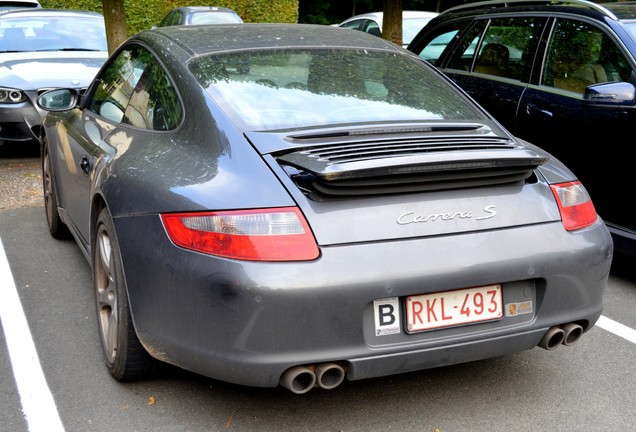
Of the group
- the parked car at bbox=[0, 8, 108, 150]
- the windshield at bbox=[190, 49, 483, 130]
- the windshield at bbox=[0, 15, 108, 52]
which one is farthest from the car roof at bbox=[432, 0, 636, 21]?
the windshield at bbox=[0, 15, 108, 52]

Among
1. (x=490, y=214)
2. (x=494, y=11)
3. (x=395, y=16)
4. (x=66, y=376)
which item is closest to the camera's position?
(x=490, y=214)

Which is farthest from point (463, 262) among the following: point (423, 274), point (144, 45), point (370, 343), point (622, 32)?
point (622, 32)

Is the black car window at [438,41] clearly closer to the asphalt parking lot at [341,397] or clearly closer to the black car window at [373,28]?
the asphalt parking lot at [341,397]

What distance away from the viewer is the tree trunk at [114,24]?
9.54 metres

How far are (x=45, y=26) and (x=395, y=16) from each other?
4673 millimetres

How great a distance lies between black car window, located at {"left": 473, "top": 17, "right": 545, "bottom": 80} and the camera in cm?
588

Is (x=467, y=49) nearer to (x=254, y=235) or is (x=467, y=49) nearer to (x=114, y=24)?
(x=254, y=235)

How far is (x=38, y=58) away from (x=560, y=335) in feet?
24.5

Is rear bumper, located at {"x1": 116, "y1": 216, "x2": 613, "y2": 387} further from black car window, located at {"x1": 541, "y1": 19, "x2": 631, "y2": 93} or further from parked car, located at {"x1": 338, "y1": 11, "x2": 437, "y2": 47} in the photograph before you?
parked car, located at {"x1": 338, "y1": 11, "x2": 437, "y2": 47}

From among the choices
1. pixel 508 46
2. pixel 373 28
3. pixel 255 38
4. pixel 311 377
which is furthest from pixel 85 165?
pixel 373 28

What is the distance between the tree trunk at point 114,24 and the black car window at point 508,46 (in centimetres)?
487

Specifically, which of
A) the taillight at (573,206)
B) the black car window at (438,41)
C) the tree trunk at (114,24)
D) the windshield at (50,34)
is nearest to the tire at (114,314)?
the taillight at (573,206)

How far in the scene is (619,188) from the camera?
489cm

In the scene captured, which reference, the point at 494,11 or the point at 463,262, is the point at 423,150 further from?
the point at 494,11
